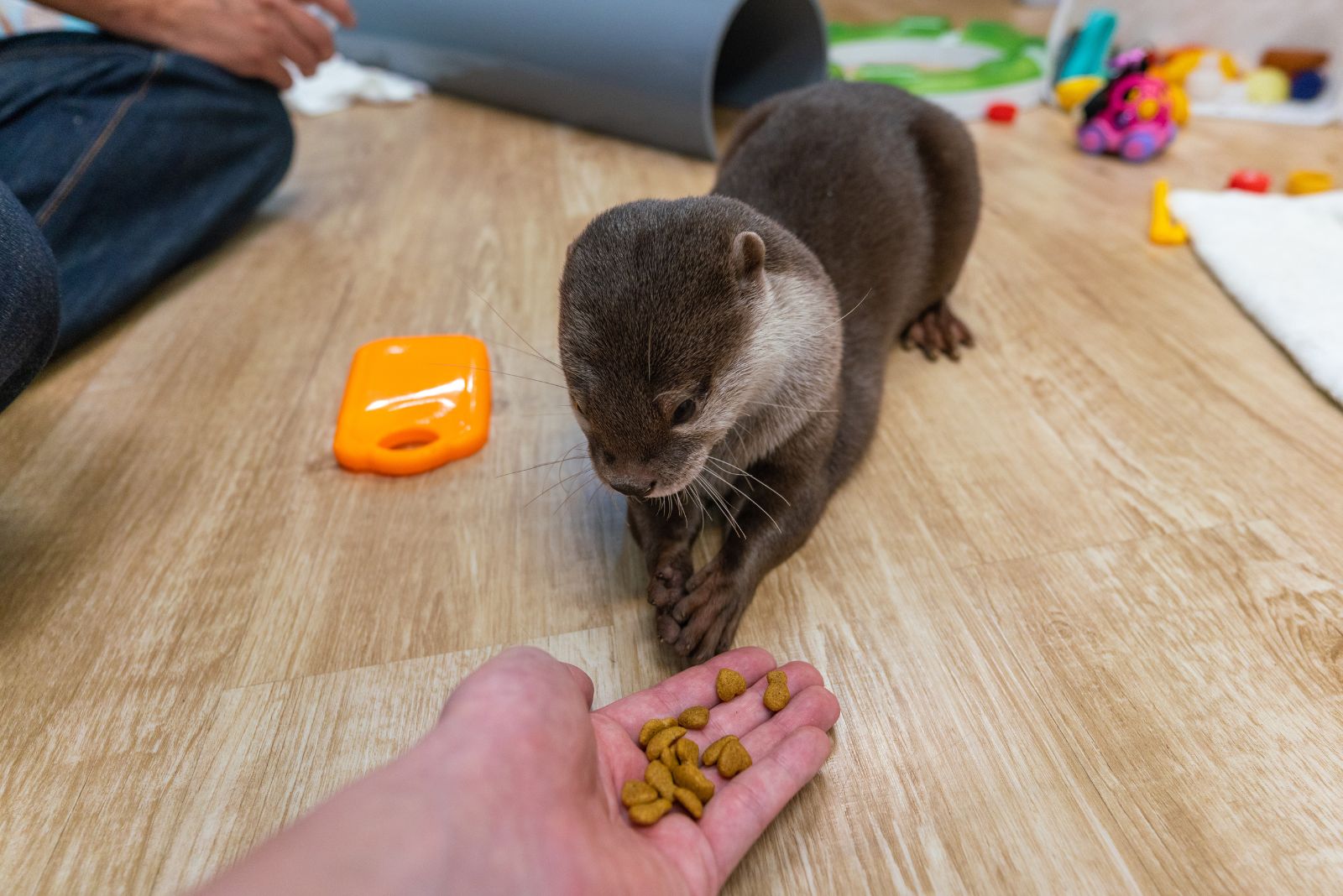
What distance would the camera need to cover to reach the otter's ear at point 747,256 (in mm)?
1074

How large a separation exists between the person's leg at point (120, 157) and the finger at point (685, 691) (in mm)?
1722

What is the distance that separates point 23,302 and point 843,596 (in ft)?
4.65

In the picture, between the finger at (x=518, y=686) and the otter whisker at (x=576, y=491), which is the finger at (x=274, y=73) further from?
the finger at (x=518, y=686)

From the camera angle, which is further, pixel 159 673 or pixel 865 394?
pixel 865 394

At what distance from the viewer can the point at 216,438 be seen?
1690 mm

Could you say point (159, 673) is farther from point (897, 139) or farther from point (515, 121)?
point (515, 121)

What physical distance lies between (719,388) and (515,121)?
2744 mm

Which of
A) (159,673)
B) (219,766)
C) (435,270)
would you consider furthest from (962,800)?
(435,270)

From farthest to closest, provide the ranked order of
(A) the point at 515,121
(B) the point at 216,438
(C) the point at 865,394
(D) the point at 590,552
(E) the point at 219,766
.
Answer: (A) the point at 515,121 → (B) the point at 216,438 → (C) the point at 865,394 → (D) the point at 590,552 → (E) the point at 219,766

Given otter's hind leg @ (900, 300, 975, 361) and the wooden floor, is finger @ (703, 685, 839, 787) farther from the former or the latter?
otter's hind leg @ (900, 300, 975, 361)

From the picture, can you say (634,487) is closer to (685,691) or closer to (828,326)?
(685,691)

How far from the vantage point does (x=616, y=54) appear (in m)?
2.80

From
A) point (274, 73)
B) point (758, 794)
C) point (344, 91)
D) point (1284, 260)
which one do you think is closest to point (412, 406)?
point (758, 794)

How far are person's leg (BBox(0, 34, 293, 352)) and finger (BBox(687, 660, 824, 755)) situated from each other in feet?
5.95
